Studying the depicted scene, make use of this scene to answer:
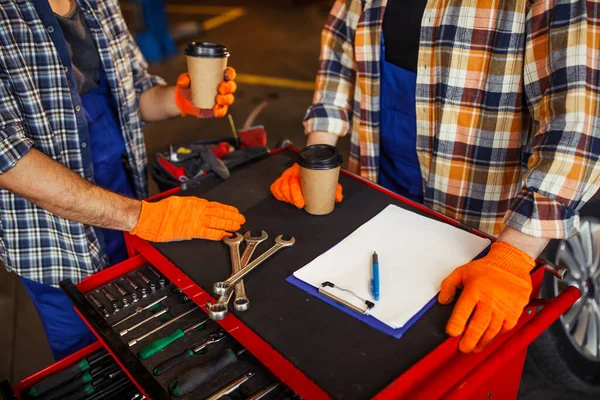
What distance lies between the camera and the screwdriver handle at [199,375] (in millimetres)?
793

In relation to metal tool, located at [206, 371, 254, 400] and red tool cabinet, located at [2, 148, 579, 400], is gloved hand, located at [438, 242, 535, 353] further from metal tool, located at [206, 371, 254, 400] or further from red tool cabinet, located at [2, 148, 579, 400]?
metal tool, located at [206, 371, 254, 400]

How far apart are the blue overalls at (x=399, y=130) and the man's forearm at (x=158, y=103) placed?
0.62 metres

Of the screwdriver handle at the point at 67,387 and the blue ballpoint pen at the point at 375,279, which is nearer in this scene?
the blue ballpoint pen at the point at 375,279

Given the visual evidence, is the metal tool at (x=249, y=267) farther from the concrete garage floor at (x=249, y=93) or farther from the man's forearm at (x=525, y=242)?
the concrete garage floor at (x=249, y=93)

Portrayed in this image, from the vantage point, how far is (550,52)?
95cm

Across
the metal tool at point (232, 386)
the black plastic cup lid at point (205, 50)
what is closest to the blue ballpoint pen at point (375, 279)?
the metal tool at point (232, 386)

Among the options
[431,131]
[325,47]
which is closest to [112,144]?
[325,47]

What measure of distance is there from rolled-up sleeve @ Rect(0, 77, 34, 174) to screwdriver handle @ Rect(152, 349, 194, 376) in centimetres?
52

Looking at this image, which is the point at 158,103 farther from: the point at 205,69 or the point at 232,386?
the point at 232,386

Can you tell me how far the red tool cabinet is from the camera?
724mm

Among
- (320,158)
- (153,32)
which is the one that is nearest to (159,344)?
(320,158)

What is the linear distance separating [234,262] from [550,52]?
0.68m

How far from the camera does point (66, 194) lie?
1111 mm

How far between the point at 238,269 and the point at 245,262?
25 millimetres
